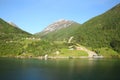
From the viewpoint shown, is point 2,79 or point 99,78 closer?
point 2,79

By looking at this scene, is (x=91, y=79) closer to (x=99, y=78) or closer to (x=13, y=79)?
(x=99, y=78)

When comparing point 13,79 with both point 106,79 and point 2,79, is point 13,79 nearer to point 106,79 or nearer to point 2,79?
point 2,79

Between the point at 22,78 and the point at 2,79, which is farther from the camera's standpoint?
the point at 22,78

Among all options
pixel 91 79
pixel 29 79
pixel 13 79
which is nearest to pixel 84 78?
pixel 91 79

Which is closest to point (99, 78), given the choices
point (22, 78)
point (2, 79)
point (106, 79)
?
point (106, 79)

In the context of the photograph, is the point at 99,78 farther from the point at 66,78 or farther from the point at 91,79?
the point at 66,78

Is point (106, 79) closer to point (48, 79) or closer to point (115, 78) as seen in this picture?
point (115, 78)

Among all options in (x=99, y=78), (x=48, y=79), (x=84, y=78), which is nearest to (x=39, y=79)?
(x=48, y=79)
